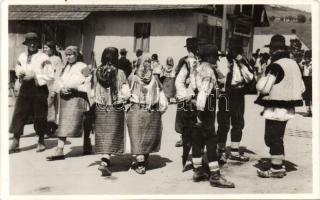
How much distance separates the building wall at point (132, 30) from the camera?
12.5 m

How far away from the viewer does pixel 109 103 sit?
550 cm

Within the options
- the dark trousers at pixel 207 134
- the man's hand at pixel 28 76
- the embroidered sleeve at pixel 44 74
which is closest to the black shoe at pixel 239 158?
the dark trousers at pixel 207 134

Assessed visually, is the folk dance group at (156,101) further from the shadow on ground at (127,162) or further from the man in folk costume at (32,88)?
the shadow on ground at (127,162)

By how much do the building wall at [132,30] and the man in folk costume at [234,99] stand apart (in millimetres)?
6484

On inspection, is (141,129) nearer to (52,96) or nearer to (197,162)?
(197,162)

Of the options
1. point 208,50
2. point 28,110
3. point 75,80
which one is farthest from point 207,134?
point 28,110

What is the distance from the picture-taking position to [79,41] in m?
13.0

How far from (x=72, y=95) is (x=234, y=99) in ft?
6.79

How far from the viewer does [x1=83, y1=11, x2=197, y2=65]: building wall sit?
41.2 ft

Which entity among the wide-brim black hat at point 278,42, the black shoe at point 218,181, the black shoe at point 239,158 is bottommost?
the black shoe at point 218,181

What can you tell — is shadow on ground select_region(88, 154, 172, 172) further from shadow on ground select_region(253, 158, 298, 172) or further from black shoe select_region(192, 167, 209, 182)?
shadow on ground select_region(253, 158, 298, 172)

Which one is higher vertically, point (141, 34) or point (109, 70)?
point (141, 34)

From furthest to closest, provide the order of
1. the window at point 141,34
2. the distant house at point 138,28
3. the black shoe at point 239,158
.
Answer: the window at point 141,34 < the distant house at point 138,28 < the black shoe at point 239,158

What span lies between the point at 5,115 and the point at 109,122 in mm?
1259
